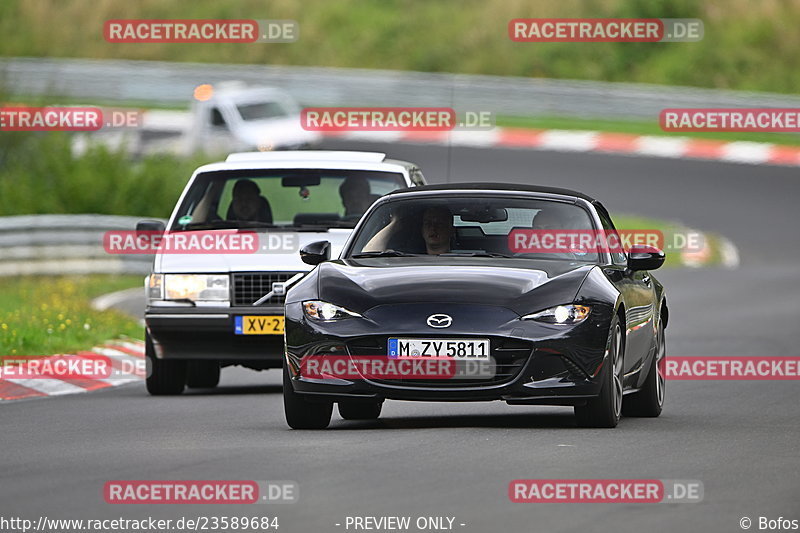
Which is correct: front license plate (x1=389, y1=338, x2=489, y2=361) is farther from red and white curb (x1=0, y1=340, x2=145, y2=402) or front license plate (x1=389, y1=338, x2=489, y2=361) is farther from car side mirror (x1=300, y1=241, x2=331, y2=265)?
red and white curb (x1=0, y1=340, x2=145, y2=402)

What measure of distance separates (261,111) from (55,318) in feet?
66.5

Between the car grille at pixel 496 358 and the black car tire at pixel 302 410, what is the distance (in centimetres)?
64

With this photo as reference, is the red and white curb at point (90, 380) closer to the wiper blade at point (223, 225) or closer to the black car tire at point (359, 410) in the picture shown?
the wiper blade at point (223, 225)

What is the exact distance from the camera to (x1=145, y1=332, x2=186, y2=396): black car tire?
47.2ft

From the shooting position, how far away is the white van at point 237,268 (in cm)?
1406

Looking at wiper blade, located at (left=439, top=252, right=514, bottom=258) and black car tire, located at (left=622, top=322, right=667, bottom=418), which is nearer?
wiper blade, located at (left=439, top=252, right=514, bottom=258)

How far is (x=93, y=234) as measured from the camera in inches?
1003

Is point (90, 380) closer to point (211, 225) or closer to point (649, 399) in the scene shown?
point (211, 225)

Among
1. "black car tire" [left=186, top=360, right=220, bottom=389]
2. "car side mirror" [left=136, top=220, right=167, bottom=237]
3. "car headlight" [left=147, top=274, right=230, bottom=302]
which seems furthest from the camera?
"black car tire" [left=186, top=360, right=220, bottom=389]

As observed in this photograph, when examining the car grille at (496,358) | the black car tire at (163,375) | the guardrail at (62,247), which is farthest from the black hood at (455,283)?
the guardrail at (62,247)

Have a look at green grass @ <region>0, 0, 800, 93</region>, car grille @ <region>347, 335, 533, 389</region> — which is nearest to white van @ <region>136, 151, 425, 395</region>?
car grille @ <region>347, 335, 533, 389</region>

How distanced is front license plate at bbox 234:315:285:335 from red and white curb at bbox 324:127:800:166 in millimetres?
25969

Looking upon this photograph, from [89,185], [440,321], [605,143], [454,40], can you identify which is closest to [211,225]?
[440,321]

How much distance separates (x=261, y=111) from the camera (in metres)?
38.6
